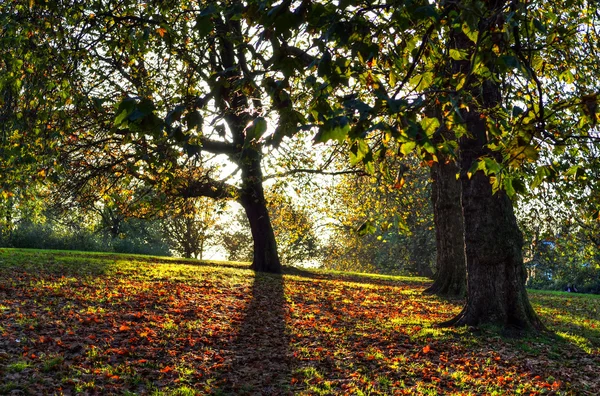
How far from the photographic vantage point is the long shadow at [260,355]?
6625mm

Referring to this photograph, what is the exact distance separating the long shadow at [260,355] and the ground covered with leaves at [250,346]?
0.08ft

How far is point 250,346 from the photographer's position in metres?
8.74

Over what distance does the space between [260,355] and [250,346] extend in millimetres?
590

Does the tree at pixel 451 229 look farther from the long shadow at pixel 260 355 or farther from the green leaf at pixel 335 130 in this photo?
the green leaf at pixel 335 130

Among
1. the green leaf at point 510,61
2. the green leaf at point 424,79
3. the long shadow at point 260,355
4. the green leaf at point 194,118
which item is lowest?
the long shadow at point 260,355

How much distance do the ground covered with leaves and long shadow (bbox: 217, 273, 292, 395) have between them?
0.08 ft

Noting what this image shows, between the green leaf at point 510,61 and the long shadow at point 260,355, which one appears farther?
the long shadow at point 260,355

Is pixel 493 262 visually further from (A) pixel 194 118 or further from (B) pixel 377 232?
(B) pixel 377 232

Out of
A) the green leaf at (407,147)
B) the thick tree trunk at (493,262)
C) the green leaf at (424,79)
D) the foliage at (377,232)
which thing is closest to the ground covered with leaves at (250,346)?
the thick tree trunk at (493,262)

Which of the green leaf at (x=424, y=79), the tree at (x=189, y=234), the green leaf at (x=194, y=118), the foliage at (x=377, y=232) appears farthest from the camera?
the tree at (x=189, y=234)

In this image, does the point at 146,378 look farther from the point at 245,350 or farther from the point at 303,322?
the point at 303,322

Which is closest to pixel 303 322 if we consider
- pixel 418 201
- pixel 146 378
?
pixel 146 378

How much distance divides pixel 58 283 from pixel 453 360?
9.93 m

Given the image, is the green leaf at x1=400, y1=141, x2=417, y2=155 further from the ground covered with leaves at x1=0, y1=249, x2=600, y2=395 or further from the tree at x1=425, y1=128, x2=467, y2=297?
the tree at x1=425, y1=128, x2=467, y2=297
